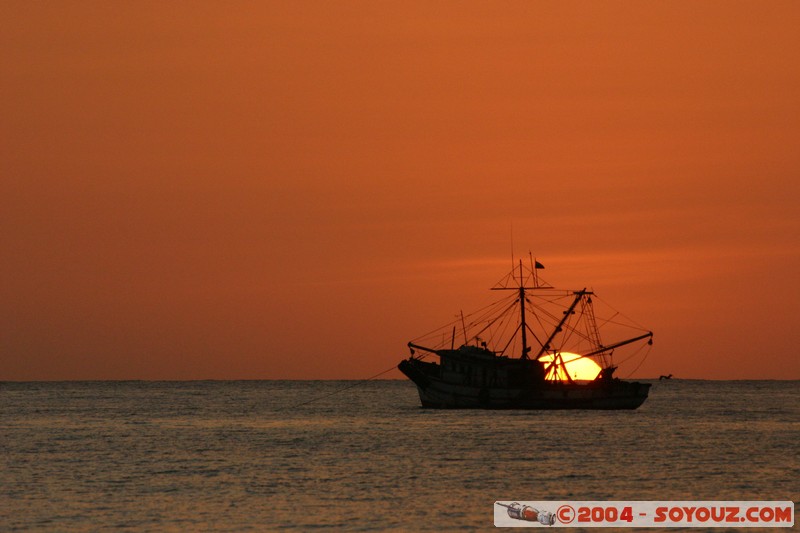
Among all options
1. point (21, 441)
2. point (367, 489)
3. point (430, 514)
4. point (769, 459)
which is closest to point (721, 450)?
point (769, 459)

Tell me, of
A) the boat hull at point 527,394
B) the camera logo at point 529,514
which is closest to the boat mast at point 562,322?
the boat hull at point 527,394

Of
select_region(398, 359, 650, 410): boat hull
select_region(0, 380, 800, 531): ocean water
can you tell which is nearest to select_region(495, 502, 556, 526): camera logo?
select_region(0, 380, 800, 531): ocean water

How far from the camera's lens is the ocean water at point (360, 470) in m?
53.7

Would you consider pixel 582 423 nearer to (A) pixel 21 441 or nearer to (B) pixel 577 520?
(A) pixel 21 441

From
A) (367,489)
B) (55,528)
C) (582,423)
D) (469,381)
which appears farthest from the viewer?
(469,381)

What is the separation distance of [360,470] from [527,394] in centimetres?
6826

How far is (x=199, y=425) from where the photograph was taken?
12988 cm

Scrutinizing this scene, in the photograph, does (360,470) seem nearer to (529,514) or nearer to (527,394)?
(529,514)

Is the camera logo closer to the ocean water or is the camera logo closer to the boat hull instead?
the ocean water

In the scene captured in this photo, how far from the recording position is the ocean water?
53719mm

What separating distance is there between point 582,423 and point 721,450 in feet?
120

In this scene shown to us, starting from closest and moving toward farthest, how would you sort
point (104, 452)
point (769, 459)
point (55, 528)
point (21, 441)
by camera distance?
point (55, 528), point (769, 459), point (104, 452), point (21, 441)

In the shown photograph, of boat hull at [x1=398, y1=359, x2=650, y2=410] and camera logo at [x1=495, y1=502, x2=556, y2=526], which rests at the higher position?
boat hull at [x1=398, y1=359, x2=650, y2=410]

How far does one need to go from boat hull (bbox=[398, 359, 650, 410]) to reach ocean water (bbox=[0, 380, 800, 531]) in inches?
346
